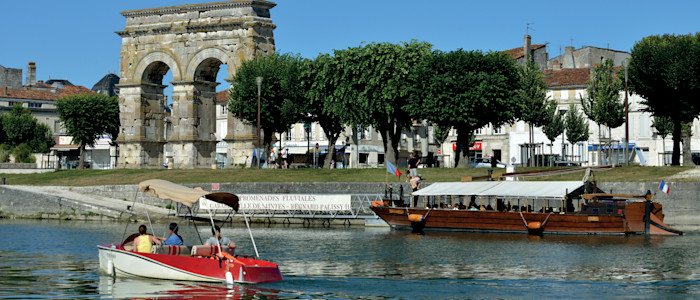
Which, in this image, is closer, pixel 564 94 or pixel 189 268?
pixel 189 268

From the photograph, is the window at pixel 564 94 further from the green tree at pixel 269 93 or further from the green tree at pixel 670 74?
the green tree at pixel 269 93

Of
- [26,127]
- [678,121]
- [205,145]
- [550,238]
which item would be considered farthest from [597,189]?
[26,127]

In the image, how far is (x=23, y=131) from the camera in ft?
360

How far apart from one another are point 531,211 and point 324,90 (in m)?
23.1

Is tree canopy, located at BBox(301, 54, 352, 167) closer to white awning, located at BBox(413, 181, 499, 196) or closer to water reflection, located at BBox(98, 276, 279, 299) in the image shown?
white awning, located at BBox(413, 181, 499, 196)

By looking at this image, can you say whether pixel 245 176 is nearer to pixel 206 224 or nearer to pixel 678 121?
→ pixel 206 224

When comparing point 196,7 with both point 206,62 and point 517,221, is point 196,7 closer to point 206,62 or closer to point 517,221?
point 206,62

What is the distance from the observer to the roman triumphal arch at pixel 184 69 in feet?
225

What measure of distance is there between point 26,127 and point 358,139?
41.6 m

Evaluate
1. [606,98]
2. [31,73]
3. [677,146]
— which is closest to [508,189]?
[677,146]

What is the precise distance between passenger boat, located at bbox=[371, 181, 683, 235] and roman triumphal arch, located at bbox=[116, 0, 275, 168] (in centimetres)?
2386

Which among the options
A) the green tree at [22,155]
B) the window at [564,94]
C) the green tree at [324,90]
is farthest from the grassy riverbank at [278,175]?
the window at [564,94]

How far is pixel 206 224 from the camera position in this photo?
176 feet

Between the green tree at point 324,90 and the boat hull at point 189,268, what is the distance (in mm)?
36198
